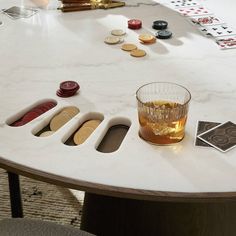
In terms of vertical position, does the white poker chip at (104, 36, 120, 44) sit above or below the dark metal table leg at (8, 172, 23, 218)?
above

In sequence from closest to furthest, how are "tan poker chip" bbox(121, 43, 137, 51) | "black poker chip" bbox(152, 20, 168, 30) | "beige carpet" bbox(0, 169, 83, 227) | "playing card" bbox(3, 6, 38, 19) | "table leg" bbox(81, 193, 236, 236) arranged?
"table leg" bbox(81, 193, 236, 236), "tan poker chip" bbox(121, 43, 137, 51), "black poker chip" bbox(152, 20, 168, 30), "playing card" bbox(3, 6, 38, 19), "beige carpet" bbox(0, 169, 83, 227)

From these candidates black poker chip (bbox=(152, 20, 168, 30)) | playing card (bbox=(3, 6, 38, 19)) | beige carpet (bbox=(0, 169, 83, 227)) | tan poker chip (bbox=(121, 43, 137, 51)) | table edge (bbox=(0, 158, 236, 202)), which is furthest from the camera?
beige carpet (bbox=(0, 169, 83, 227))

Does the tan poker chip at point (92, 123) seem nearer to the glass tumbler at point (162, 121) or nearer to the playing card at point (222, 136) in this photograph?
the glass tumbler at point (162, 121)

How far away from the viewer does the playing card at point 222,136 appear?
2.70ft

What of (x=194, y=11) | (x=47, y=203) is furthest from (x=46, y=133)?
(x=47, y=203)

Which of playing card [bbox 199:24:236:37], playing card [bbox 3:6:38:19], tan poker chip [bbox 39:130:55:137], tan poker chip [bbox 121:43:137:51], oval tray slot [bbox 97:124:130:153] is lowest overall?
playing card [bbox 3:6:38:19]

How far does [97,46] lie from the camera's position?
4.02 feet

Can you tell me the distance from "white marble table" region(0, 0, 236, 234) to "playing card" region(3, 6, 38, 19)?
1.1 inches

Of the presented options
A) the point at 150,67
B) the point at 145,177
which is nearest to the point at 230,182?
the point at 145,177

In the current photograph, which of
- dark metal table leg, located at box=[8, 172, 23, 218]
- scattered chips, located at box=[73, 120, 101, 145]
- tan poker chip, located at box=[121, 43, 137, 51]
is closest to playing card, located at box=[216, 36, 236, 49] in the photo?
tan poker chip, located at box=[121, 43, 137, 51]

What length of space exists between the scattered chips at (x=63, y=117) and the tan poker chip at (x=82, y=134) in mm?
43

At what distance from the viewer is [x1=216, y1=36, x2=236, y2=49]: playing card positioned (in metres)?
1.21

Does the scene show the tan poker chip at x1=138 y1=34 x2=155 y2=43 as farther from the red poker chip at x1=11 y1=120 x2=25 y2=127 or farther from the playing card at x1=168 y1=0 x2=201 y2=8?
the red poker chip at x1=11 y1=120 x2=25 y2=127

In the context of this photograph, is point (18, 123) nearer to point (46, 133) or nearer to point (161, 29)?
point (46, 133)
